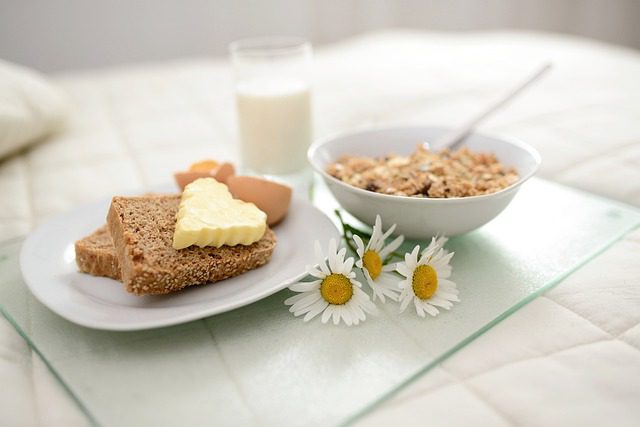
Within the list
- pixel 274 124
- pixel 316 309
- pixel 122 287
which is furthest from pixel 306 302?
pixel 274 124

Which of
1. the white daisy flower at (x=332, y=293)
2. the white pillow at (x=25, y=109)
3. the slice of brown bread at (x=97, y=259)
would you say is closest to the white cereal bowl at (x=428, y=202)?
the white daisy flower at (x=332, y=293)

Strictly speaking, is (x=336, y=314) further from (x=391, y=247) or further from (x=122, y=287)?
(x=122, y=287)

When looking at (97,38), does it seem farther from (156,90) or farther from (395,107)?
(395,107)

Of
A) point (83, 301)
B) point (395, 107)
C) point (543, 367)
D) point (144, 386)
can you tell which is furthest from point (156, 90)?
point (543, 367)

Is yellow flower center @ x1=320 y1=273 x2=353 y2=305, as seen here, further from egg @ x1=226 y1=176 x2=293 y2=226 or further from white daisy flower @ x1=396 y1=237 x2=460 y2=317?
egg @ x1=226 y1=176 x2=293 y2=226

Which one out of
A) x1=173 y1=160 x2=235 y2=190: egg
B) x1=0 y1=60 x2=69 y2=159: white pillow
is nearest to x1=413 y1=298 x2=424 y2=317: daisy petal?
x1=173 y1=160 x2=235 y2=190: egg

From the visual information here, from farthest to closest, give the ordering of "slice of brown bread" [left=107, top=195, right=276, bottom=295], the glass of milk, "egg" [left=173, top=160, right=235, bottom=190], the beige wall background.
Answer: the beige wall background → the glass of milk → "egg" [left=173, top=160, right=235, bottom=190] → "slice of brown bread" [left=107, top=195, right=276, bottom=295]

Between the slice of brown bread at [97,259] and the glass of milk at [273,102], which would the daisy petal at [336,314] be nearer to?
the slice of brown bread at [97,259]

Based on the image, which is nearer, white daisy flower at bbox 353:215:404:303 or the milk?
white daisy flower at bbox 353:215:404:303
